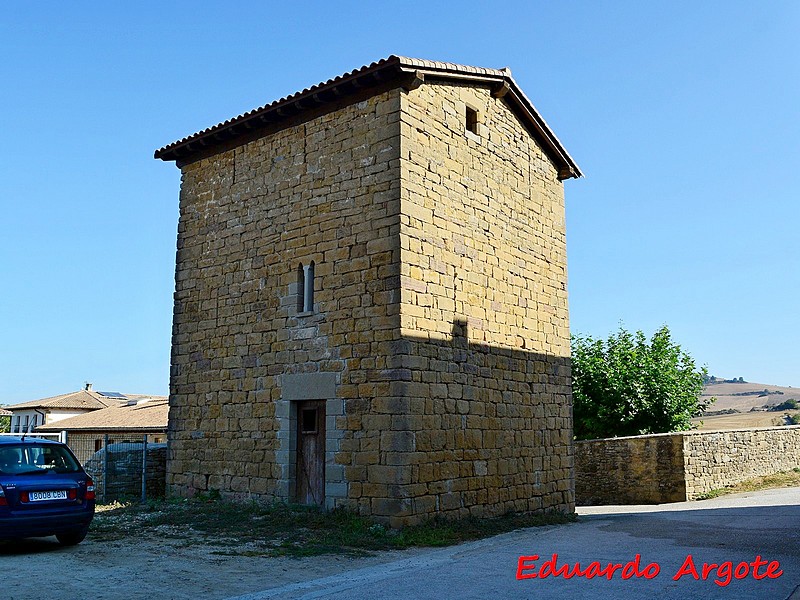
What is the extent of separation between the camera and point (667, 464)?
17.0 meters

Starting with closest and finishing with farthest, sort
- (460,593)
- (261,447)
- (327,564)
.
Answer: (460,593), (327,564), (261,447)

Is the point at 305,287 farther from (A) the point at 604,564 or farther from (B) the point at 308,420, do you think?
(A) the point at 604,564

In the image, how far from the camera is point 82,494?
→ 28.6 ft

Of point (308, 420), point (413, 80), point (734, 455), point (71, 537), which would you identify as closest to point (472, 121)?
point (413, 80)

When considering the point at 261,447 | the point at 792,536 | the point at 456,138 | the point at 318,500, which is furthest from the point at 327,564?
the point at 456,138

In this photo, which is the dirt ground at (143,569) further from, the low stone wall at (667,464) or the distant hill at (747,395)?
the distant hill at (747,395)

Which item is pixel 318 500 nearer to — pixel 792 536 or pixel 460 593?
pixel 460 593

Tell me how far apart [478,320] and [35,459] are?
635 cm

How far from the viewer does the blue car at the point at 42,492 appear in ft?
26.4

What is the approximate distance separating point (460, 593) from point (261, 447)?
5698 millimetres

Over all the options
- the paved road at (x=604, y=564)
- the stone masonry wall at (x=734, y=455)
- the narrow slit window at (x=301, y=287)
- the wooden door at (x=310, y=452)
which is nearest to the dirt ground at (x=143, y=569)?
the paved road at (x=604, y=564)

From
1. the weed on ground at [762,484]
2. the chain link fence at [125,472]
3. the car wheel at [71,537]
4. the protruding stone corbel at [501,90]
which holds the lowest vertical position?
the weed on ground at [762,484]

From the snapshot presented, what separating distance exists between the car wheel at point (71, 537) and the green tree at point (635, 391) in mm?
16093

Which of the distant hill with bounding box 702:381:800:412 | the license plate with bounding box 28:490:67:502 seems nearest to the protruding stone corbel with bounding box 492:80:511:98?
the license plate with bounding box 28:490:67:502
